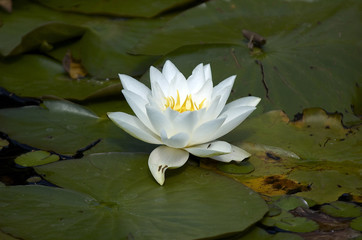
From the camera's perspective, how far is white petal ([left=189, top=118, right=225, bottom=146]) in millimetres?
1723

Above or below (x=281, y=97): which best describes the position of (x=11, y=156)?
below

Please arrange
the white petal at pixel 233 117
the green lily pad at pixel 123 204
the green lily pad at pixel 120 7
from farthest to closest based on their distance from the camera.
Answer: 1. the green lily pad at pixel 120 7
2. the white petal at pixel 233 117
3. the green lily pad at pixel 123 204

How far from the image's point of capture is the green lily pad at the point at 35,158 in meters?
2.02

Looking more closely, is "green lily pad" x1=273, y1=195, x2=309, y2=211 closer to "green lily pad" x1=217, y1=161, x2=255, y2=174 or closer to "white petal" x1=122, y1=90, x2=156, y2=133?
"green lily pad" x1=217, y1=161, x2=255, y2=174

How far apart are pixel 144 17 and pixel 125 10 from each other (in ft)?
0.57

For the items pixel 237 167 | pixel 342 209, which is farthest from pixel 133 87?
pixel 342 209

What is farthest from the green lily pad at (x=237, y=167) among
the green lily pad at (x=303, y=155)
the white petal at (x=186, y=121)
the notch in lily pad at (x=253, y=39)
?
the notch in lily pad at (x=253, y=39)

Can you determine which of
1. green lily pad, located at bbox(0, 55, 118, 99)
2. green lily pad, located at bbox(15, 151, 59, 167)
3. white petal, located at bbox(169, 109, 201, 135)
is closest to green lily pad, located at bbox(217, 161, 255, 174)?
white petal, located at bbox(169, 109, 201, 135)

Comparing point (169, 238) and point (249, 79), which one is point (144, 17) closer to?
point (249, 79)

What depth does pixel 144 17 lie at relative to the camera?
324 centimetres

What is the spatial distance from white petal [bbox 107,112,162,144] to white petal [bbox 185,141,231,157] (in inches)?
6.3

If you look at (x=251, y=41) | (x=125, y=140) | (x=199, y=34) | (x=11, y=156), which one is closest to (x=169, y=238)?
(x=125, y=140)

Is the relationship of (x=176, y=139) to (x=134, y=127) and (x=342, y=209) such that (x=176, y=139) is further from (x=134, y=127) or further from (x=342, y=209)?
(x=342, y=209)

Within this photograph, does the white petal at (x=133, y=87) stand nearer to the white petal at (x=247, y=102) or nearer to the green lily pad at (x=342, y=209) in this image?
the white petal at (x=247, y=102)
